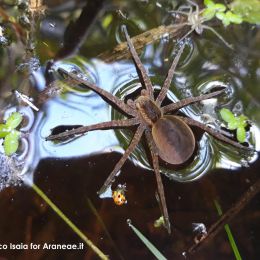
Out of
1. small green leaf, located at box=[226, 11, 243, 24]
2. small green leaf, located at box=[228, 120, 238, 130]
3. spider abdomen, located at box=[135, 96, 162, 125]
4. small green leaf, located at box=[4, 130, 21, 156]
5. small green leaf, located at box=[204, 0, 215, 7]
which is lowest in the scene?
small green leaf, located at box=[228, 120, 238, 130]

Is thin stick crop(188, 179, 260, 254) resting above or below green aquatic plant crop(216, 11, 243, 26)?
below

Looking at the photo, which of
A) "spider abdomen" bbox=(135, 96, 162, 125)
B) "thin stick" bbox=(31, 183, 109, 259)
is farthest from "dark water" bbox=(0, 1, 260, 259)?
"spider abdomen" bbox=(135, 96, 162, 125)

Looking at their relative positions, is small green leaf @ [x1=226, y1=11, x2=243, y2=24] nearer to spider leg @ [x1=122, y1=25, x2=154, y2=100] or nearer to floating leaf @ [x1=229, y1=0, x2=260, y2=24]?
floating leaf @ [x1=229, y1=0, x2=260, y2=24]

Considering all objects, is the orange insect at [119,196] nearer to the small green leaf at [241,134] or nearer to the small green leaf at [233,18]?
the small green leaf at [241,134]

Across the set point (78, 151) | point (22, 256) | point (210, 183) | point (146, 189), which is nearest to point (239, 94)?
point (210, 183)

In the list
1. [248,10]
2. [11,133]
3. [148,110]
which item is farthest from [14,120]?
[248,10]

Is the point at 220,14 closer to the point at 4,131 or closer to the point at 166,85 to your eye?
the point at 166,85
